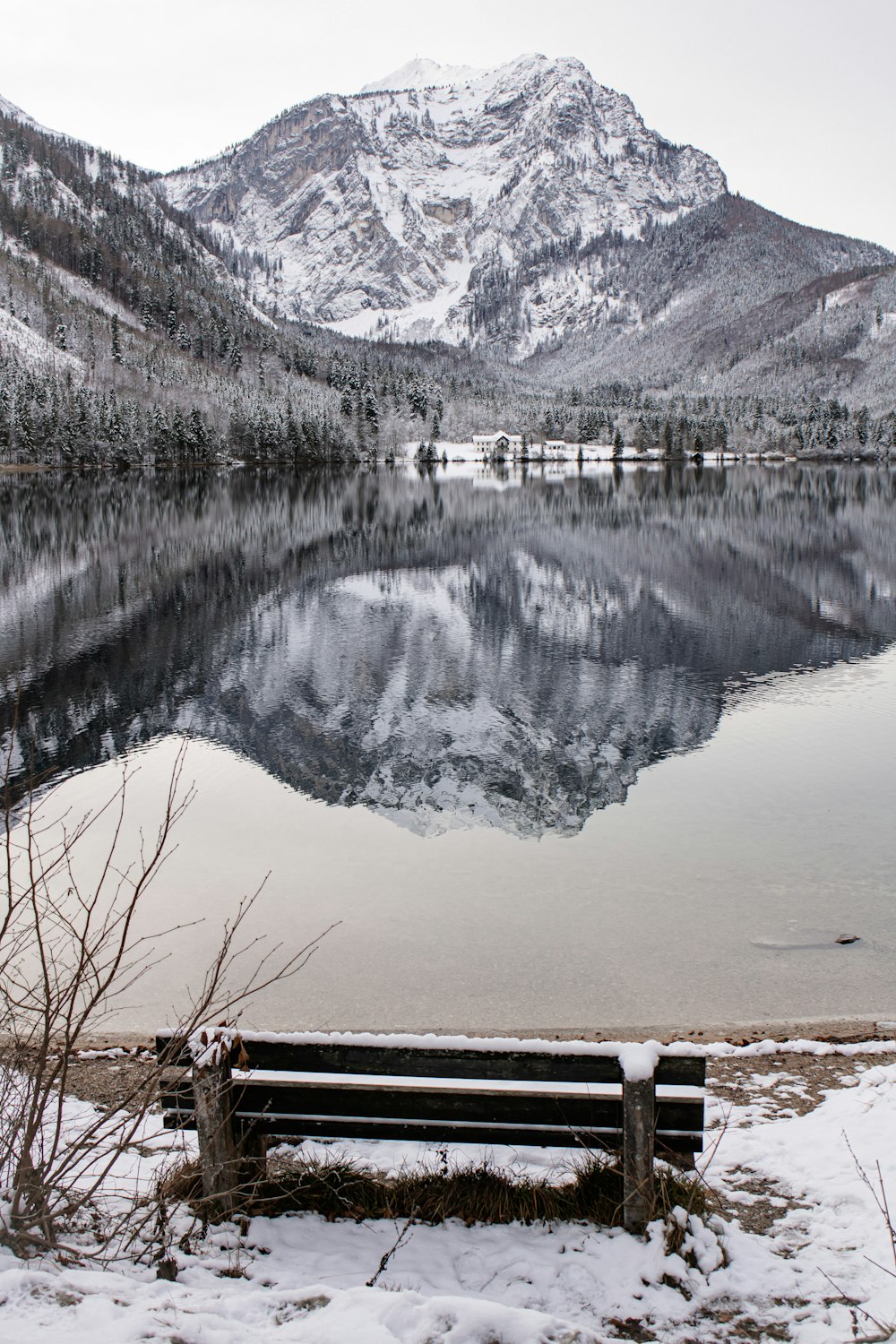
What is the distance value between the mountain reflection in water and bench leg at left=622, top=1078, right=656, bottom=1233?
8835mm

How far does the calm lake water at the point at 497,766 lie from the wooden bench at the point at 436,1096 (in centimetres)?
366

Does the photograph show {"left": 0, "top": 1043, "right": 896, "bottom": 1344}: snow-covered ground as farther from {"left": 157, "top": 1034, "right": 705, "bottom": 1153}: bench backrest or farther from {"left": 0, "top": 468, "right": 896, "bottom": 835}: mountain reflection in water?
{"left": 0, "top": 468, "right": 896, "bottom": 835}: mountain reflection in water

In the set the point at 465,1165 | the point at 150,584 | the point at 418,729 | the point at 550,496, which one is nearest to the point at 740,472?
the point at 550,496

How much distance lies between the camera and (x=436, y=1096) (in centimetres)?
492

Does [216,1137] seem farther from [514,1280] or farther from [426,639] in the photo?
[426,639]

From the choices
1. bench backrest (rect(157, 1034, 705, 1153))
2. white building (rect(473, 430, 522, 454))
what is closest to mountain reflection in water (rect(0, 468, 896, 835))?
bench backrest (rect(157, 1034, 705, 1153))

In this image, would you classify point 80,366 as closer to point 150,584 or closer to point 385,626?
point 150,584

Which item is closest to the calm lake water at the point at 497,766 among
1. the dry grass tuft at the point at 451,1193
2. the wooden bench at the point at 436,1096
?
the dry grass tuft at the point at 451,1193

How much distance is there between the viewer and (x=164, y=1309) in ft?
13.1

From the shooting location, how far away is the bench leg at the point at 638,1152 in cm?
466

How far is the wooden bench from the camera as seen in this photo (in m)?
4.77

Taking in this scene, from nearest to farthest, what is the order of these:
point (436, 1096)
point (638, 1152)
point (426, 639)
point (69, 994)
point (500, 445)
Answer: point (638, 1152)
point (436, 1096)
point (69, 994)
point (426, 639)
point (500, 445)

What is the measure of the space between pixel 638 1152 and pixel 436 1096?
107cm

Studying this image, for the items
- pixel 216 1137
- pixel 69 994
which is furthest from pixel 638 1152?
pixel 69 994
